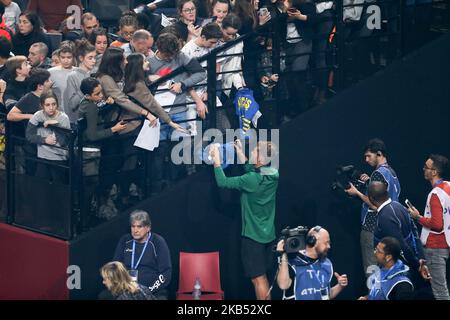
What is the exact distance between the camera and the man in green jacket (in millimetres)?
15062

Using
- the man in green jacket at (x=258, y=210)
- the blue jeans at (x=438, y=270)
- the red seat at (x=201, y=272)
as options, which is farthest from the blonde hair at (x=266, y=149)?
the blue jeans at (x=438, y=270)

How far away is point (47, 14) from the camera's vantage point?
18.9 m

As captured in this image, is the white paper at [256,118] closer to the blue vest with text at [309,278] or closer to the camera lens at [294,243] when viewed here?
the camera lens at [294,243]

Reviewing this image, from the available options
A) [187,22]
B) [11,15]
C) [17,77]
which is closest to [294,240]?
[17,77]

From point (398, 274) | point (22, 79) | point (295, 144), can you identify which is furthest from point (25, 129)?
point (398, 274)

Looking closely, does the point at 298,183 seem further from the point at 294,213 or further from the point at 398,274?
the point at 398,274

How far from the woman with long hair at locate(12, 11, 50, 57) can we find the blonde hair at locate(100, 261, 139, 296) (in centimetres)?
448

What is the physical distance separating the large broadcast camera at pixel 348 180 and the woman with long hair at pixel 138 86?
1972 mm

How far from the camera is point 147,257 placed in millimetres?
14859

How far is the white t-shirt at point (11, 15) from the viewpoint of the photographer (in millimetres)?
18453

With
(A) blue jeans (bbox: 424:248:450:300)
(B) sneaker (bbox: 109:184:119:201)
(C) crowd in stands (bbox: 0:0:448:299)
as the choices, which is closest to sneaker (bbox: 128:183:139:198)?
(C) crowd in stands (bbox: 0:0:448:299)

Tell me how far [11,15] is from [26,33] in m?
1.12

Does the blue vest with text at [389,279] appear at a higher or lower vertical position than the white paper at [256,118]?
lower

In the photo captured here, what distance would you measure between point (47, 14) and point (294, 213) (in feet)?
16.7
